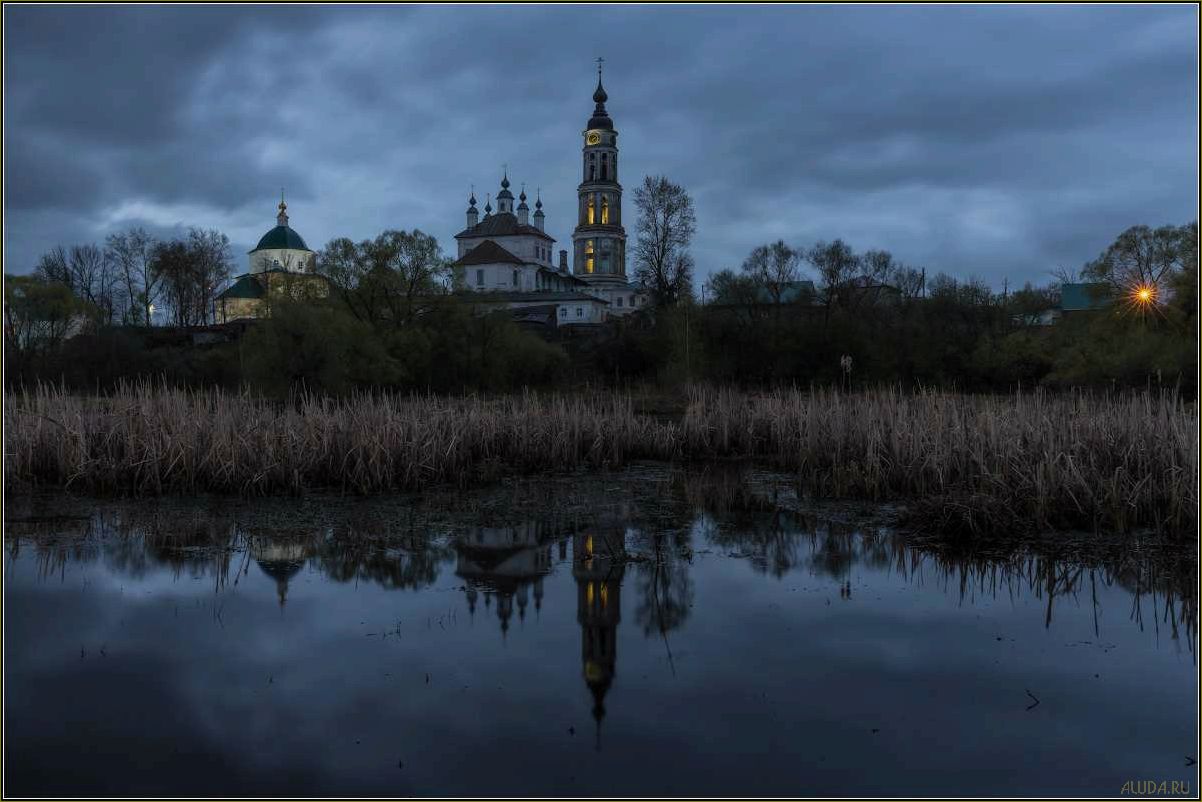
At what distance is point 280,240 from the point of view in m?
68.1

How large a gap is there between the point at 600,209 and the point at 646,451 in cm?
5910

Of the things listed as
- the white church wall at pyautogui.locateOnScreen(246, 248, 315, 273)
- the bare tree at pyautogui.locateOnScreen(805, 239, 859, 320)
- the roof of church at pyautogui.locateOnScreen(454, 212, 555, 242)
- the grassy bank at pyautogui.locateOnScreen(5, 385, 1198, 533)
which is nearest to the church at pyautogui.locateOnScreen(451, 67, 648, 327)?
the roof of church at pyautogui.locateOnScreen(454, 212, 555, 242)

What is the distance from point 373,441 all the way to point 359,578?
3.62 m

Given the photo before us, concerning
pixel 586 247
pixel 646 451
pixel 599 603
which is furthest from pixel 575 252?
pixel 599 603

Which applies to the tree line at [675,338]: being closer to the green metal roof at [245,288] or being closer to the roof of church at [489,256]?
the green metal roof at [245,288]

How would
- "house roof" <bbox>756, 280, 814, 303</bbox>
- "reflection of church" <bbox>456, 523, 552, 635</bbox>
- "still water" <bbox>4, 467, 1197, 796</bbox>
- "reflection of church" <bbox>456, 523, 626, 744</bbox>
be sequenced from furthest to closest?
1. "house roof" <bbox>756, 280, 814, 303</bbox>
2. "reflection of church" <bbox>456, 523, 552, 635</bbox>
3. "reflection of church" <bbox>456, 523, 626, 744</bbox>
4. "still water" <bbox>4, 467, 1197, 796</bbox>

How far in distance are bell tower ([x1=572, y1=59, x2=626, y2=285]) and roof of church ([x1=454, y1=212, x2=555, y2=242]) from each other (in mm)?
4356

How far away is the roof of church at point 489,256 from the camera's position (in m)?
67.0

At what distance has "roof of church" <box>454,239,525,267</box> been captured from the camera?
67.0 meters

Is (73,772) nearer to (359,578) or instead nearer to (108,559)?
(359,578)

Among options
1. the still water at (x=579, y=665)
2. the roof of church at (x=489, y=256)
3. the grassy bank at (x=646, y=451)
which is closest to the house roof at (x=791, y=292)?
the grassy bank at (x=646, y=451)

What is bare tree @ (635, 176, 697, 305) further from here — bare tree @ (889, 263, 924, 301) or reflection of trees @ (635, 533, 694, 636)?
reflection of trees @ (635, 533, 694, 636)

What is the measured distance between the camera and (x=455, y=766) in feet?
11.9

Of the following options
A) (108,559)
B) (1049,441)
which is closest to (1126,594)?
(1049,441)
